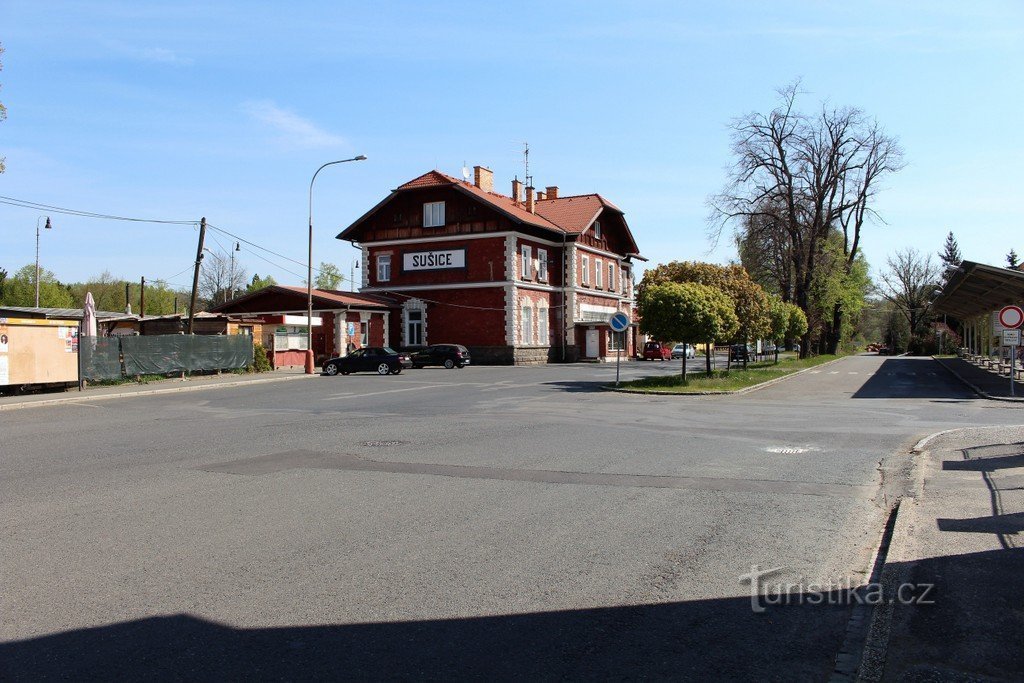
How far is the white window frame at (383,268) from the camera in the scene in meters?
55.3

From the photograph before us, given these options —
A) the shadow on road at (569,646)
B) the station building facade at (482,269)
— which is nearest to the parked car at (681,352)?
the station building facade at (482,269)

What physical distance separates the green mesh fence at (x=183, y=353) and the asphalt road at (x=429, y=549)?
58.3ft

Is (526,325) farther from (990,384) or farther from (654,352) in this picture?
(990,384)

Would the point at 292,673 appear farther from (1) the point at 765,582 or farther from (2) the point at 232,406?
(2) the point at 232,406

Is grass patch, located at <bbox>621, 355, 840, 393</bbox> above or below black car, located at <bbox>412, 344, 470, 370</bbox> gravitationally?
below

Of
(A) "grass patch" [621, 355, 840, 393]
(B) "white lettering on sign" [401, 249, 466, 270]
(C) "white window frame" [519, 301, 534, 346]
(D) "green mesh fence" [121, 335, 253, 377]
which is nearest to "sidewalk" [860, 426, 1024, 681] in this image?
(A) "grass patch" [621, 355, 840, 393]

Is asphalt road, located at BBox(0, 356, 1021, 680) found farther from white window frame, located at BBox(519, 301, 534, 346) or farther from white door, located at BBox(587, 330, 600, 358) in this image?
white door, located at BBox(587, 330, 600, 358)

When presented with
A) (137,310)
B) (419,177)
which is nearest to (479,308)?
(419,177)

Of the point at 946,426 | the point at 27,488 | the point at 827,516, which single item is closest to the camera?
the point at 827,516

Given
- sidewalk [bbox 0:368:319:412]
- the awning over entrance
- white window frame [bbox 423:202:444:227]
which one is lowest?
sidewalk [bbox 0:368:319:412]

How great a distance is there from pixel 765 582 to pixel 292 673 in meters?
3.39

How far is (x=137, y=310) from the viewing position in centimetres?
9000

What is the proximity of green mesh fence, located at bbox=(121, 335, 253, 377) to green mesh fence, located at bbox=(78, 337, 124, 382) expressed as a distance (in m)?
0.56

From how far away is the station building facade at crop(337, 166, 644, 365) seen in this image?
51562mm
